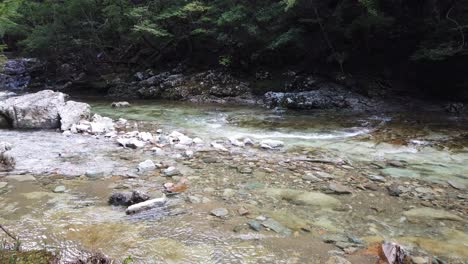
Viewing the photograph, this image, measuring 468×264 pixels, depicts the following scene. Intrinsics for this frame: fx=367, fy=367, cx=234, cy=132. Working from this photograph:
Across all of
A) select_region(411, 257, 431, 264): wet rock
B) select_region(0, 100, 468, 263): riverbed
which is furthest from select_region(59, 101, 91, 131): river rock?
select_region(411, 257, 431, 264): wet rock

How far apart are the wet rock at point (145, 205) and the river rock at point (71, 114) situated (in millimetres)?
5166

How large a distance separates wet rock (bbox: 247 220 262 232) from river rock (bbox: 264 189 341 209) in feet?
2.43

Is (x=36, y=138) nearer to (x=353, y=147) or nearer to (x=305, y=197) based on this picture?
(x=305, y=197)

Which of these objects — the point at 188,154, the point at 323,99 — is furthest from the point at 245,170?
the point at 323,99

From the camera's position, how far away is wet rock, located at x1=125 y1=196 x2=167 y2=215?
404cm

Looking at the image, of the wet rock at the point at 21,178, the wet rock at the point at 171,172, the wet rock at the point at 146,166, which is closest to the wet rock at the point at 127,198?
the wet rock at the point at 171,172

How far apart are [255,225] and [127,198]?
1554mm

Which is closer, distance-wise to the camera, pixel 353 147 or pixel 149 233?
pixel 149 233

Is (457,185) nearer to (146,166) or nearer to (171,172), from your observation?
(171,172)

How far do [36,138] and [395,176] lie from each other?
22.7 feet

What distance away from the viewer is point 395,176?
17.5 feet

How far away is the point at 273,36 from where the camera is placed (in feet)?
44.1

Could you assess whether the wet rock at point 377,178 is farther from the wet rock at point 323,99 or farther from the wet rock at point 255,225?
the wet rock at point 323,99

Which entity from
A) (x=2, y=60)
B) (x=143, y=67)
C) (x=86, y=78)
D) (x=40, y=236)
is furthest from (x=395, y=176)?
(x=2, y=60)
